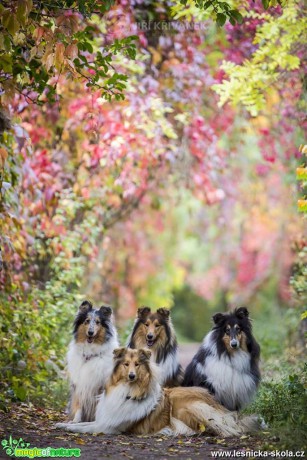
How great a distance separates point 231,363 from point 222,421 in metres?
0.74

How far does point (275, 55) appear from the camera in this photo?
9070 millimetres

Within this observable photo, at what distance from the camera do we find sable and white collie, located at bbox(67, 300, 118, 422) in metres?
7.13

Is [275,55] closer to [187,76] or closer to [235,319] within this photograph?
[187,76]

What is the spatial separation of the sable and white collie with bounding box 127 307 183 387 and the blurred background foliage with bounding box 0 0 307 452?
1062 mm

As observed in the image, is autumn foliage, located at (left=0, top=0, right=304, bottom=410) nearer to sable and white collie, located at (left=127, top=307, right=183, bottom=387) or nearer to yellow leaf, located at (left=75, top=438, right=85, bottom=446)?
sable and white collie, located at (left=127, top=307, right=183, bottom=387)

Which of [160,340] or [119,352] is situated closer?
[119,352]

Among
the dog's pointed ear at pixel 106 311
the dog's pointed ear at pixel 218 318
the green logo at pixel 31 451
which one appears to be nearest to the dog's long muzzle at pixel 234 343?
the dog's pointed ear at pixel 218 318

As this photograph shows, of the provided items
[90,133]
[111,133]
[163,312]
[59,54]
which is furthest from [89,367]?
[111,133]

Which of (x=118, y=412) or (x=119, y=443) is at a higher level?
(x=118, y=412)

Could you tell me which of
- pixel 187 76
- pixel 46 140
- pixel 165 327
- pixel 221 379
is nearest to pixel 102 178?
pixel 46 140

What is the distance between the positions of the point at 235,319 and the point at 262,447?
5.96 feet

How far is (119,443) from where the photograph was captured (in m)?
6.28

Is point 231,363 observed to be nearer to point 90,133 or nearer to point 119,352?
point 119,352

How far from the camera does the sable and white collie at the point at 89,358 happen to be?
23.4 ft
